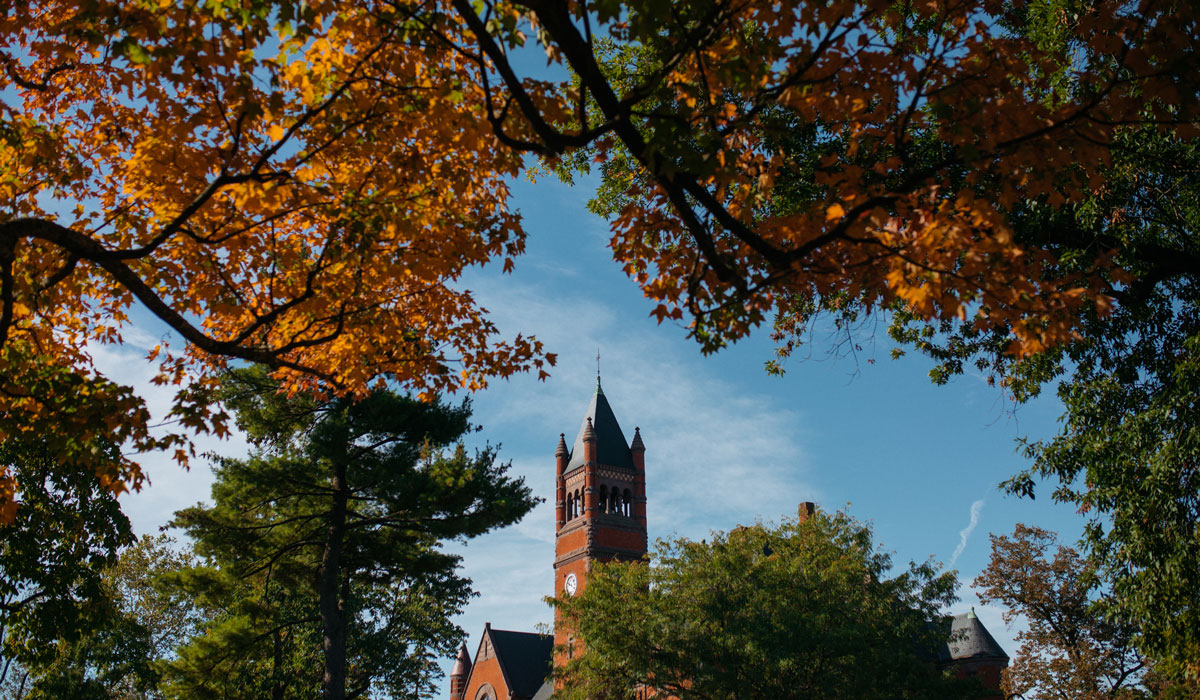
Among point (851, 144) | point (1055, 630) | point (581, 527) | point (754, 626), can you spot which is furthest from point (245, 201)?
point (581, 527)

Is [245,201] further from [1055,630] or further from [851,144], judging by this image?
[1055,630]

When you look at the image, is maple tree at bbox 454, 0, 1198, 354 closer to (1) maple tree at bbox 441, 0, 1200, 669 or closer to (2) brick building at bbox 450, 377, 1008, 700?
(1) maple tree at bbox 441, 0, 1200, 669

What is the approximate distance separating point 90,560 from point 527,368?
15.1 meters

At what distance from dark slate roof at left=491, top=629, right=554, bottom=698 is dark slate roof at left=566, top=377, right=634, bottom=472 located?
480 inches

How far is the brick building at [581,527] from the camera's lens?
55.6 meters

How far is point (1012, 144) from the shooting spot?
5.02 metres

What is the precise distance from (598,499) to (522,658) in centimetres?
1307

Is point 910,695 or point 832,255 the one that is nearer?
point 832,255

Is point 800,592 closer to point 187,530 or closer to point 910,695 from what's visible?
point 910,695

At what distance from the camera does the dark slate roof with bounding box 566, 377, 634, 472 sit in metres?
59.3

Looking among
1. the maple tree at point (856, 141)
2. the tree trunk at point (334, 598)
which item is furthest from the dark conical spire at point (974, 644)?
the maple tree at point (856, 141)

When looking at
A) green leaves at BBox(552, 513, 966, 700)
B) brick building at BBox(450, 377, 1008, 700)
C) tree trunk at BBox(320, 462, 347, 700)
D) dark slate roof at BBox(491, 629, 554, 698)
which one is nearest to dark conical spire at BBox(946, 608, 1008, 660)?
brick building at BBox(450, 377, 1008, 700)

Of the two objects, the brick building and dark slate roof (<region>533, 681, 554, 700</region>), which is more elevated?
the brick building

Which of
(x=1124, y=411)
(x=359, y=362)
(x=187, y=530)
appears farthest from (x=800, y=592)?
(x=359, y=362)
